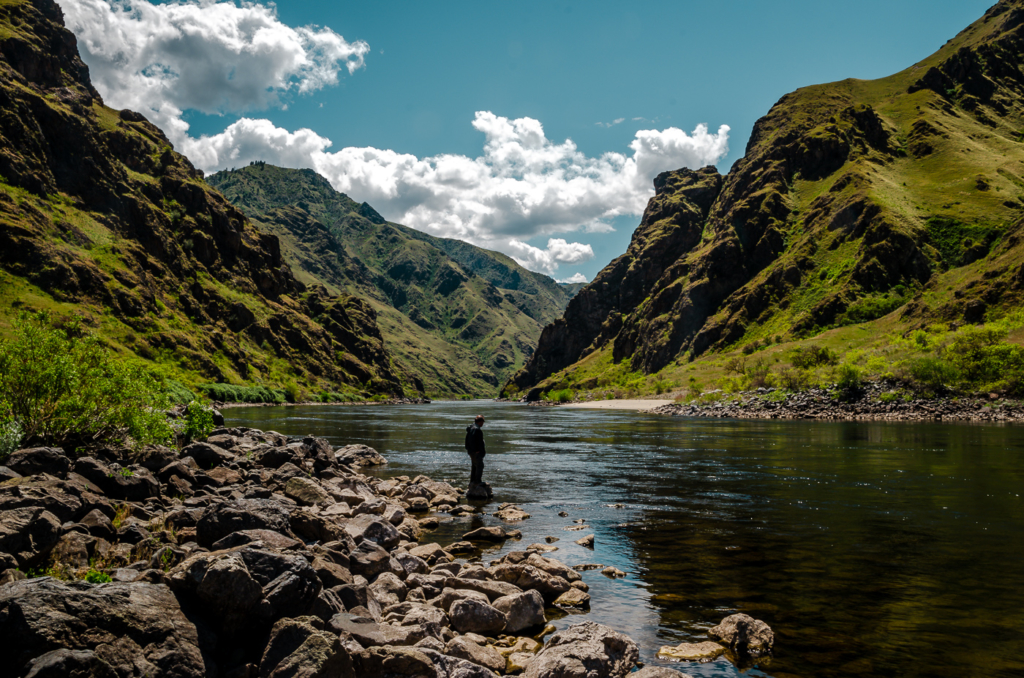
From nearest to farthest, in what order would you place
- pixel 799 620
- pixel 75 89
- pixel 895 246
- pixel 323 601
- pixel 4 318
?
pixel 323 601
pixel 799 620
pixel 4 318
pixel 895 246
pixel 75 89

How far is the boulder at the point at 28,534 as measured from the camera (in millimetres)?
9719

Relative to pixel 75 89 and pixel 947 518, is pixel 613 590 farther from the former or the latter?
pixel 75 89

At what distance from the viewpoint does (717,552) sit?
17.9 m

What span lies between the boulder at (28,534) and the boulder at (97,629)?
291cm

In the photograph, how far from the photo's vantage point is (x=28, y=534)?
10172 millimetres

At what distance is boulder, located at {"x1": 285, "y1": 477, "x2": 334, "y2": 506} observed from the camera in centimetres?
2287

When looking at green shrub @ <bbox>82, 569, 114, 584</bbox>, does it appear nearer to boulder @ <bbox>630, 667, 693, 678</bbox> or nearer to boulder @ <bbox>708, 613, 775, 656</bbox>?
boulder @ <bbox>630, 667, 693, 678</bbox>

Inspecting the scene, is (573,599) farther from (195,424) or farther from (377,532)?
(195,424)

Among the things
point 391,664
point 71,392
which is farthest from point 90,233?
point 391,664

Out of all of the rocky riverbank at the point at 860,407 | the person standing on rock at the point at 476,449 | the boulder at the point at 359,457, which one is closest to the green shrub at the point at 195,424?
the boulder at the point at 359,457

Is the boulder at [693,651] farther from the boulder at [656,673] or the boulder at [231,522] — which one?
the boulder at [231,522]

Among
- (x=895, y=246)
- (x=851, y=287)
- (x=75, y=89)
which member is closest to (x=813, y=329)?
(x=851, y=287)

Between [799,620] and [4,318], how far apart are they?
122 meters

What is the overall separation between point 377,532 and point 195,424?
57.3 ft
